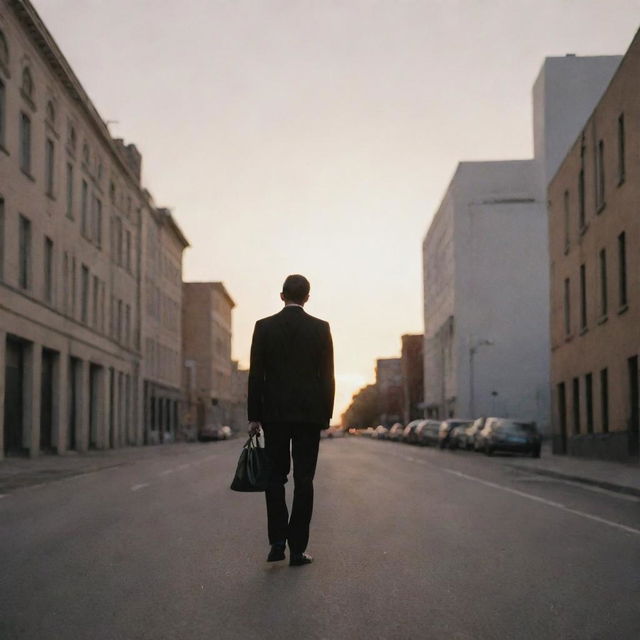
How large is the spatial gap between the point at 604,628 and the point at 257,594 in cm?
207

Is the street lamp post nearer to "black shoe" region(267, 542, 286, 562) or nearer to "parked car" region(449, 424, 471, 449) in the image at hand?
"parked car" region(449, 424, 471, 449)

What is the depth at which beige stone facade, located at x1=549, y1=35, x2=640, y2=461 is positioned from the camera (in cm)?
3084

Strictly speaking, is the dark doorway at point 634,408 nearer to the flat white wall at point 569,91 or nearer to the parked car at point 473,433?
the parked car at point 473,433

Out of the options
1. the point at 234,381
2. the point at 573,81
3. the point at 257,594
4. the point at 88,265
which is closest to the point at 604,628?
the point at 257,594

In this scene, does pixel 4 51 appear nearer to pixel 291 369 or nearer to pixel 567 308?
pixel 567 308

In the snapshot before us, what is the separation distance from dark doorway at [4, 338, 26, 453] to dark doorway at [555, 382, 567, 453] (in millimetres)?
19178

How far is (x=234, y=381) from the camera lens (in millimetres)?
142375

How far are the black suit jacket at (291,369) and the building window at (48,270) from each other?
32839 mm

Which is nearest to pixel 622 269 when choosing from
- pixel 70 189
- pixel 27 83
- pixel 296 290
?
pixel 27 83

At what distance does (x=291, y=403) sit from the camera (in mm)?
7590

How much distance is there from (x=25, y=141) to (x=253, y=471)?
103 ft

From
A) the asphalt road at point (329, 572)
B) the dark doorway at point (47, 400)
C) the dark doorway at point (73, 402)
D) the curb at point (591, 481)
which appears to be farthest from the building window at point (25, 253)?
the asphalt road at point (329, 572)

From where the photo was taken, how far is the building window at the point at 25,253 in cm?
3572

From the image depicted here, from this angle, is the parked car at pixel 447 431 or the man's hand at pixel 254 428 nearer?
the man's hand at pixel 254 428
